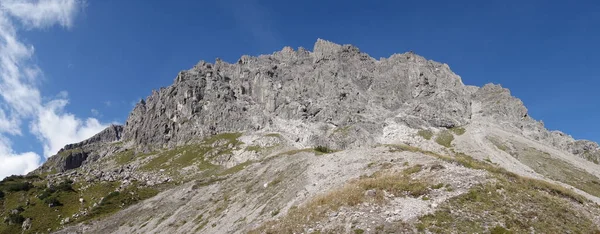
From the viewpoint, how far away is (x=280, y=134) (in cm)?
19075

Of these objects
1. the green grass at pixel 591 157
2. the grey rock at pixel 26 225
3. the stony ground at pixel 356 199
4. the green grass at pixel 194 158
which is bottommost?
the green grass at pixel 591 157

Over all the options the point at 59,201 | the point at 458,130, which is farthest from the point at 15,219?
the point at 458,130

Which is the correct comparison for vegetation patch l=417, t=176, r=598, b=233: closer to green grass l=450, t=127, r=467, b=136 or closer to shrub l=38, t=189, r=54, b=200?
shrub l=38, t=189, r=54, b=200

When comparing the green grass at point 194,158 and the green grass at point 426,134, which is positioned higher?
the green grass at point 194,158

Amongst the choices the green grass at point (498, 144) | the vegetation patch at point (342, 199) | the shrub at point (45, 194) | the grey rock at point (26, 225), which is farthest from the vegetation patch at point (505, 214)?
the green grass at point (498, 144)

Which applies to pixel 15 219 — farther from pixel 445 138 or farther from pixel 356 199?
pixel 445 138

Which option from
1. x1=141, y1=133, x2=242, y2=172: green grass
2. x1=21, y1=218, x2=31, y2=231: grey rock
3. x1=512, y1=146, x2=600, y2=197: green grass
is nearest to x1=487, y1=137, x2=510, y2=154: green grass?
x1=512, y1=146, x2=600, y2=197: green grass

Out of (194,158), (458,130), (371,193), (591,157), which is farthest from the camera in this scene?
(458,130)

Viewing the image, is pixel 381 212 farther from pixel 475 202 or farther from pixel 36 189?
pixel 36 189

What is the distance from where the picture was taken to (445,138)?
17650 cm

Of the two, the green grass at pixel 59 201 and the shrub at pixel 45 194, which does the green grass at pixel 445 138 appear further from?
the shrub at pixel 45 194

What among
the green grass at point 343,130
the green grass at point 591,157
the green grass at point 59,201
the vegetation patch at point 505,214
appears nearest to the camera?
the vegetation patch at point 505,214

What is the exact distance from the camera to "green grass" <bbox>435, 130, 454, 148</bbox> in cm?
16743

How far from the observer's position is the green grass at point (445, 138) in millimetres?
167425
